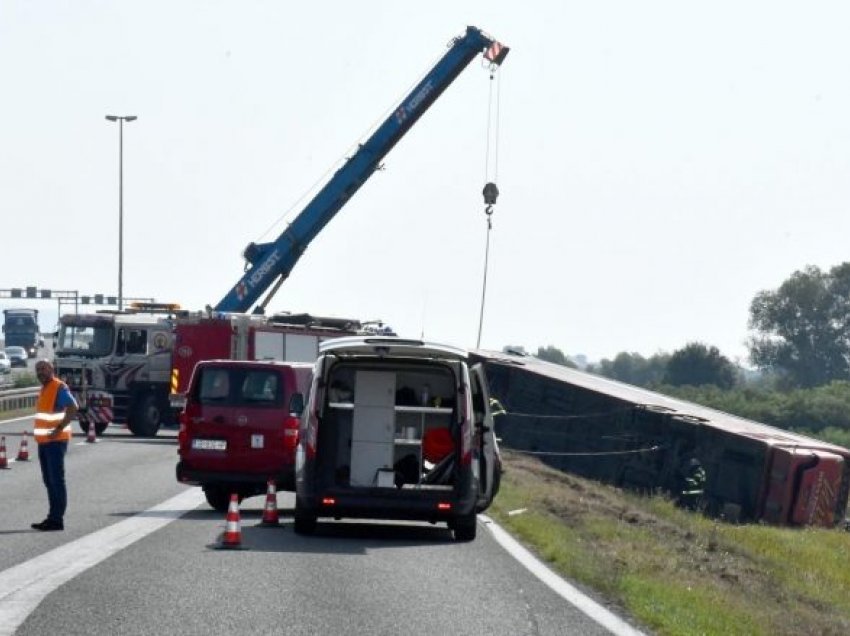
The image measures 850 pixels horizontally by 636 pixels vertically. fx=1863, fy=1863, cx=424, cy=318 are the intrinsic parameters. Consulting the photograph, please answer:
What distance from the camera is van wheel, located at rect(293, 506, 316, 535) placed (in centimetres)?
1809

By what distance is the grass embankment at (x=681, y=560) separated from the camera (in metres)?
13.0

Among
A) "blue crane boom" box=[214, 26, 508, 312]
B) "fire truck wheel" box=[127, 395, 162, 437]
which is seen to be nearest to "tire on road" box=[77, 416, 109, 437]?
"fire truck wheel" box=[127, 395, 162, 437]

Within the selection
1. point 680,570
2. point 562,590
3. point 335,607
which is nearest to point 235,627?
point 335,607

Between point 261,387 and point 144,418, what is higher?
point 261,387

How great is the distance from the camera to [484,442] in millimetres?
18688

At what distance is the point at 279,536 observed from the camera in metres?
18.0

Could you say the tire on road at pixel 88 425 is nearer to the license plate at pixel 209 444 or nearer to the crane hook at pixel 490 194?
the crane hook at pixel 490 194

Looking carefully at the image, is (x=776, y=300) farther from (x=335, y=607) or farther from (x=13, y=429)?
(x=335, y=607)

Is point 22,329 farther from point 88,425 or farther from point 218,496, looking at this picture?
point 218,496

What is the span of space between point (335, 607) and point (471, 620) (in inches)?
37.1

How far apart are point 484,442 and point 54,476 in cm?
424

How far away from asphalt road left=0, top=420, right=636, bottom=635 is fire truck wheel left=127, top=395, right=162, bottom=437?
20087 mm

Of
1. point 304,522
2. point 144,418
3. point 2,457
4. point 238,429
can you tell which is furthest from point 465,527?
point 144,418

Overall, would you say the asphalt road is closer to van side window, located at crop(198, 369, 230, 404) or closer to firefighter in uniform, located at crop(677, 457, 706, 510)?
van side window, located at crop(198, 369, 230, 404)
